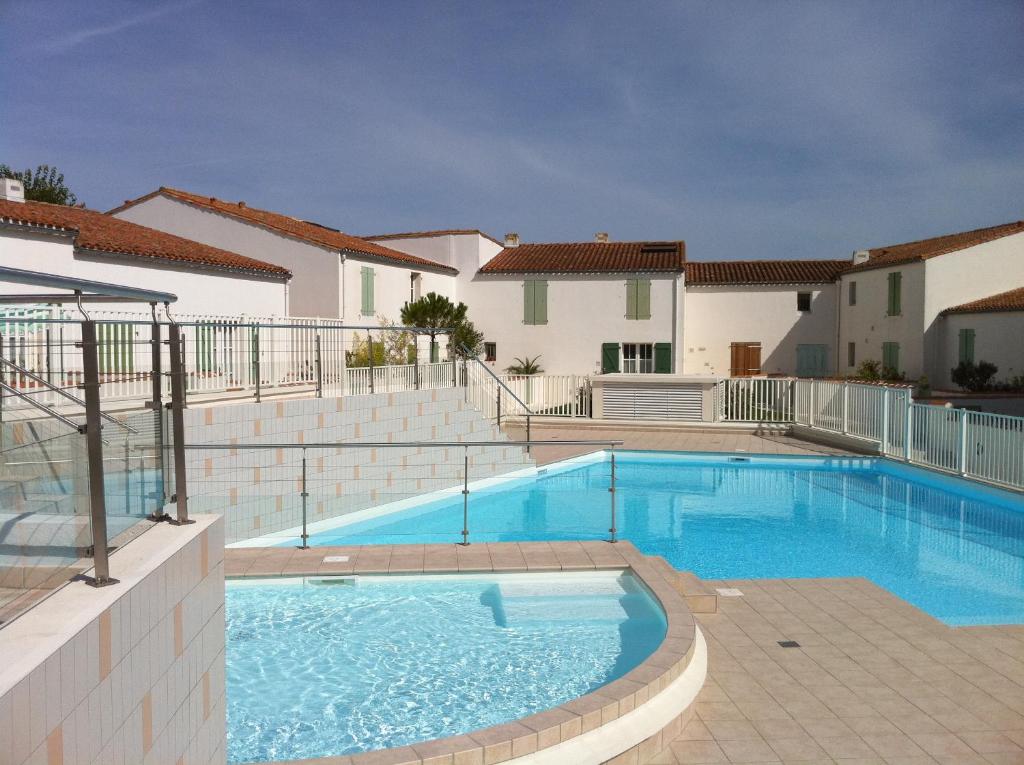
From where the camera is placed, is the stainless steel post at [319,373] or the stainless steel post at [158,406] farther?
the stainless steel post at [319,373]

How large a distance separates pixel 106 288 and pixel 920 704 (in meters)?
5.54

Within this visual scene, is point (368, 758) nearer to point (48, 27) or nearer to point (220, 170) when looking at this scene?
point (48, 27)

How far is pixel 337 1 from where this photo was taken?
534 inches

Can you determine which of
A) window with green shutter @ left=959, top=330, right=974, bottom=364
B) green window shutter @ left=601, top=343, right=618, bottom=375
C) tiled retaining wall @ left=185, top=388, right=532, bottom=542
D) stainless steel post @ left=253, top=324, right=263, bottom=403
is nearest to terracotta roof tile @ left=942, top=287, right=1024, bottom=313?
window with green shutter @ left=959, top=330, right=974, bottom=364

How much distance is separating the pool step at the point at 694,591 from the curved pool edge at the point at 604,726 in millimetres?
1082

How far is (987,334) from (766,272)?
9.74 metres

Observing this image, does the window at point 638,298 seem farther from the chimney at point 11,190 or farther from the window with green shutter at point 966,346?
the chimney at point 11,190

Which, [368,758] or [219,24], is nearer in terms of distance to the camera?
[368,758]

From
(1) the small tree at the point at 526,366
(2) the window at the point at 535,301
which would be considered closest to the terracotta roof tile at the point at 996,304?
(2) the window at the point at 535,301

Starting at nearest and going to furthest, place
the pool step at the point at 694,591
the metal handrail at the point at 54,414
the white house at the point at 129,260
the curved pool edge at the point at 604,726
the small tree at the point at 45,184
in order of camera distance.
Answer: the metal handrail at the point at 54,414 → the curved pool edge at the point at 604,726 → the pool step at the point at 694,591 → the white house at the point at 129,260 → the small tree at the point at 45,184

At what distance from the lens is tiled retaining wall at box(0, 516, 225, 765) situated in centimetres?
220

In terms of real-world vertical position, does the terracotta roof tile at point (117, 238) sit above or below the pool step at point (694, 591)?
above

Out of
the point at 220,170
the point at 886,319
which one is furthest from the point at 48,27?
the point at 886,319

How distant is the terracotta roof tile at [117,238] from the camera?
1473 cm
